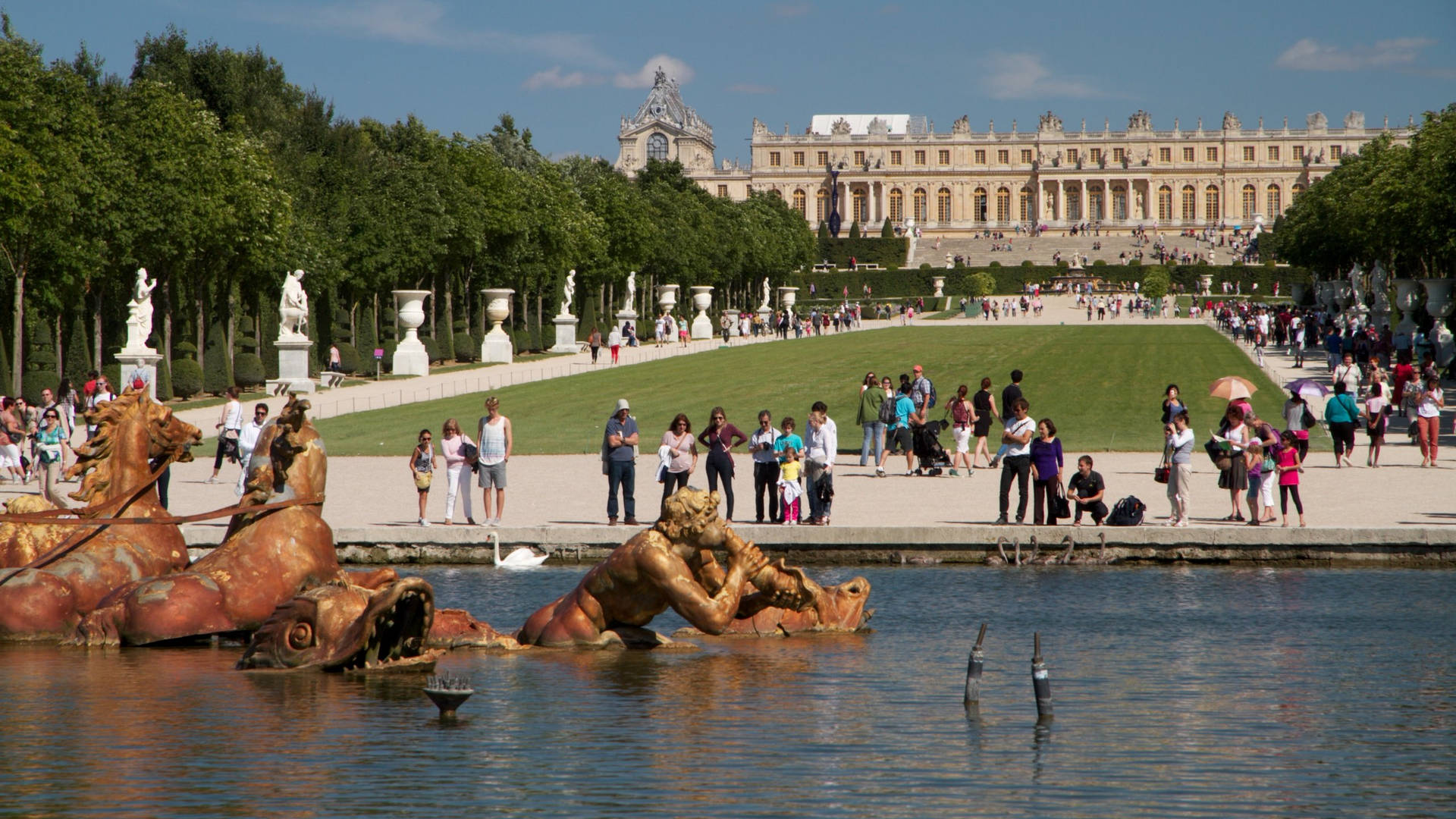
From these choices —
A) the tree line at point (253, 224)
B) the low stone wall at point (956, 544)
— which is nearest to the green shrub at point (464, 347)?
the tree line at point (253, 224)

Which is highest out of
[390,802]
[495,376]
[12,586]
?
[495,376]

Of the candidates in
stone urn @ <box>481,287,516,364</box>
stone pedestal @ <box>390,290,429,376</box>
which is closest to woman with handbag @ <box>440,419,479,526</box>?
stone pedestal @ <box>390,290,429,376</box>

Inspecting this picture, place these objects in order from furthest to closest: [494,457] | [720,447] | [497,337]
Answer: [497,337], [720,447], [494,457]

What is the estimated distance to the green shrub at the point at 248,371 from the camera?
40.9m

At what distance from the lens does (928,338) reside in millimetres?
58500

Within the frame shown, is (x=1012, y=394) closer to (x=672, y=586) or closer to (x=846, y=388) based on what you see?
(x=672, y=586)

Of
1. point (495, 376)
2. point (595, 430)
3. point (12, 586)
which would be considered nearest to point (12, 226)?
point (595, 430)

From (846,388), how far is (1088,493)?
22.5 meters

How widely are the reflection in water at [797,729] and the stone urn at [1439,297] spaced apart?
3248cm

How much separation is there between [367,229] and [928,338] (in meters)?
20.3

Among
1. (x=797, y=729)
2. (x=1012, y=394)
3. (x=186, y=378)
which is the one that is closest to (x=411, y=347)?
(x=186, y=378)

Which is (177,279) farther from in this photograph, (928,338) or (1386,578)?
(1386,578)

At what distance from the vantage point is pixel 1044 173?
159 metres

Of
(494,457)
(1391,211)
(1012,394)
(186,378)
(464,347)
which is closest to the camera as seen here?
(494,457)
